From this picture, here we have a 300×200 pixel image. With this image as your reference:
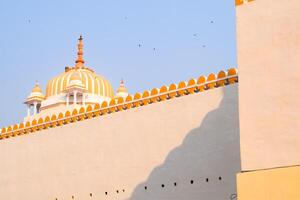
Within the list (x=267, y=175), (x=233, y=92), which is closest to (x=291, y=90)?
(x=267, y=175)

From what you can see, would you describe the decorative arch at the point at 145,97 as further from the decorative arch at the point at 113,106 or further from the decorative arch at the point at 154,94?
the decorative arch at the point at 113,106

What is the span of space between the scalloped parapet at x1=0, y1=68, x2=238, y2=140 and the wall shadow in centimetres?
30

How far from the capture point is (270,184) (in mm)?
6090

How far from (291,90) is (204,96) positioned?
374cm

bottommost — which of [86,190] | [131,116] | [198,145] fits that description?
[86,190]

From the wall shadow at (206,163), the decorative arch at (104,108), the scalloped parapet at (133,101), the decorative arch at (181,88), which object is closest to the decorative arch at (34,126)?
the scalloped parapet at (133,101)

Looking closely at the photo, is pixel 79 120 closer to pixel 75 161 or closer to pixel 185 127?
pixel 75 161

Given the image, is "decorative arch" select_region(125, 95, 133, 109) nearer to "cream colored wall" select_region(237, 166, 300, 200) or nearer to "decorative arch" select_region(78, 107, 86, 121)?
"decorative arch" select_region(78, 107, 86, 121)

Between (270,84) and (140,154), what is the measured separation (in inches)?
186

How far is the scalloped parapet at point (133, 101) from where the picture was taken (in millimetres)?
9938

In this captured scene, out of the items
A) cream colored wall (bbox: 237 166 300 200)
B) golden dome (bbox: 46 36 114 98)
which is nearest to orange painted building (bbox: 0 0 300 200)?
cream colored wall (bbox: 237 166 300 200)

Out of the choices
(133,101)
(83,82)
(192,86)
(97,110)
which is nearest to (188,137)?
(192,86)

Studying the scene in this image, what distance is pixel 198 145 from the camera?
32.6 feet

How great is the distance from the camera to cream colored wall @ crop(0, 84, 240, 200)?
9.63m
